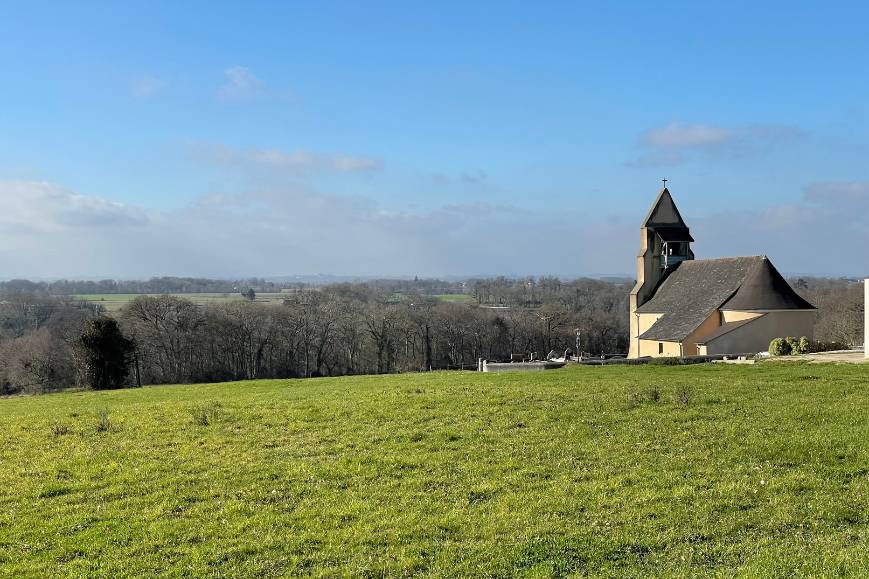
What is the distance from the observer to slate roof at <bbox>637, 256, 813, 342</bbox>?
36.2 meters

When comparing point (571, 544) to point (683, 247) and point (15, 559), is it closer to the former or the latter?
point (15, 559)

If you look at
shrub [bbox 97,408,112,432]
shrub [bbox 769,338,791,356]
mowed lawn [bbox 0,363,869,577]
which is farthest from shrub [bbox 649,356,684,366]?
shrub [bbox 97,408,112,432]

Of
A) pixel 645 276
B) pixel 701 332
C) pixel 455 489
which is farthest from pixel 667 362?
pixel 455 489

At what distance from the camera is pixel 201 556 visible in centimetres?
688

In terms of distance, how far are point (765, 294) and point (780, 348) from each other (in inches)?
230

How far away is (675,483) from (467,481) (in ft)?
8.91

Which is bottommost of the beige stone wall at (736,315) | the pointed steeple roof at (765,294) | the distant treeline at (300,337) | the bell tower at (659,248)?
the distant treeline at (300,337)

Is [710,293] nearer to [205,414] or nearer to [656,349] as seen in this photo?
[656,349]

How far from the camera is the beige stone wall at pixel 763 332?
35.2m

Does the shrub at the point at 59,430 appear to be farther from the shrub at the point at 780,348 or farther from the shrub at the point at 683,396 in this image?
the shrub at the point at 780,348

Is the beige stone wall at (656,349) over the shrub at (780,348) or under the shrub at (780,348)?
under

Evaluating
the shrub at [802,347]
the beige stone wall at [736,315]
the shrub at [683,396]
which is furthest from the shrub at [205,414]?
the beige stone wall at [736,315]

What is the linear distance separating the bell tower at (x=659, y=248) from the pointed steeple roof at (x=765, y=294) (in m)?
8.63

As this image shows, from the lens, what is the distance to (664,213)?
4647 cm
